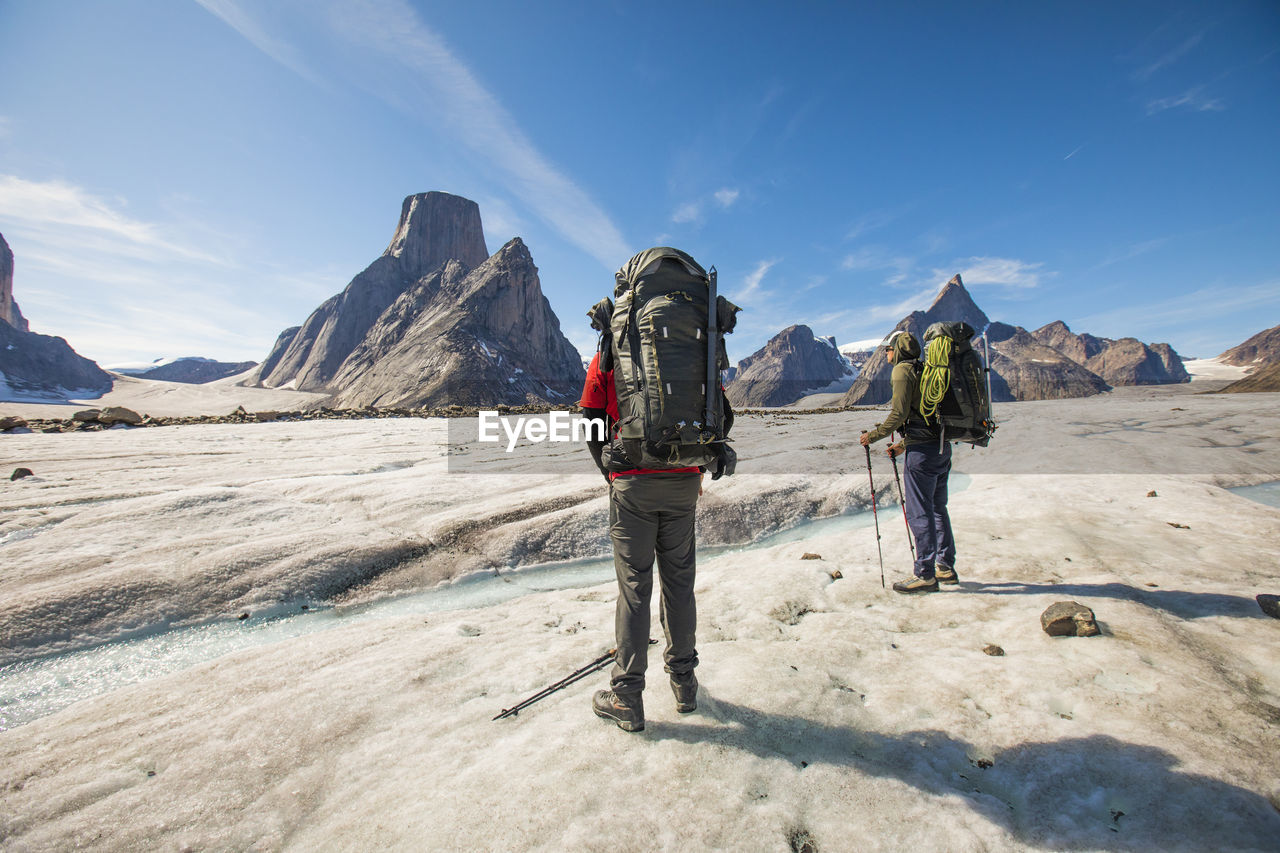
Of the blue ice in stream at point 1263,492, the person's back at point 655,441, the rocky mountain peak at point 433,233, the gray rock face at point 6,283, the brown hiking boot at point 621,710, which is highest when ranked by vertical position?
the rocky mountain peak at point 433,233

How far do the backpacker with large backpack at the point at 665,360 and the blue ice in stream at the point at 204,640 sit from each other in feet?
14.2

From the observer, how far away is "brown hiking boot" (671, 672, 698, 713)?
3836 millimetres

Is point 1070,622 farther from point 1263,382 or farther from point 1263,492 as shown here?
point 1263,382

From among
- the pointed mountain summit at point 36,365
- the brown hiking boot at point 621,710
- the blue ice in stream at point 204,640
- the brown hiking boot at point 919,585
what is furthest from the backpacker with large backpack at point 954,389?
the pointed mountain summit at point 36,365

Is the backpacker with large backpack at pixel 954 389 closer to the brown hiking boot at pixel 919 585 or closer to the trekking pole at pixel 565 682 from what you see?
the brown hiking boot at pixel 919 585

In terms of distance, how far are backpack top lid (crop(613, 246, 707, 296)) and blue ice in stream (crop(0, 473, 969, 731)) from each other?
4.90m

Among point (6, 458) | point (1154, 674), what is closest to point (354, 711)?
point (1154, 674)

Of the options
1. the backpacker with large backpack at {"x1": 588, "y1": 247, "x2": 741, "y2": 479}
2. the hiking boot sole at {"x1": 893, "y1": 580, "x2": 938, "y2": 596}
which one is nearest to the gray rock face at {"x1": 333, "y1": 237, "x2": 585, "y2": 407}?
the hiking boot sole at {"x1": 893, "y1": 580, "x2": 938, "y2": 596}

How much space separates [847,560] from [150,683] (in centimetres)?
816

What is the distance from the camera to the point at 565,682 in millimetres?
4285

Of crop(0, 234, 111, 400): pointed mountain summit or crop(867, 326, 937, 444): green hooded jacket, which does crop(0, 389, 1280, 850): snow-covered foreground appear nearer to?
crop(867, 326, 937, 444): green hooded jacket

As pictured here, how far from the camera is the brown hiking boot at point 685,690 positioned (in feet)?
12.6

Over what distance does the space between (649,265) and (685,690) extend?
334 centimetres

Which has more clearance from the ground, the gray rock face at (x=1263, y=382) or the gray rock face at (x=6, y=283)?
the gray rock face at (x=6, y=283)
